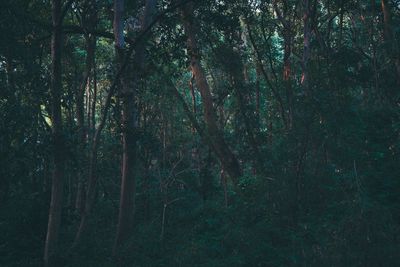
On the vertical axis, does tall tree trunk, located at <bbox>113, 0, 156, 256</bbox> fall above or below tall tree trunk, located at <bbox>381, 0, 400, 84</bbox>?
below

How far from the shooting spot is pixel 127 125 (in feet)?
36.4

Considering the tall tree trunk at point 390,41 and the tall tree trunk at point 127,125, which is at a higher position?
the tall tree trunk at point 390,41

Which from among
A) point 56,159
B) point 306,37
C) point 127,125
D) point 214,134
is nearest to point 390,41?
point 306,37

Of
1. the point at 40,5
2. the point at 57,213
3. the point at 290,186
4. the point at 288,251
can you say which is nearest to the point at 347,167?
the point at 290,186

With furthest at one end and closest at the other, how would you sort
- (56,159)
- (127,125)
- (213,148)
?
1. (213,148)
2. (127,125)
3. (56,159)

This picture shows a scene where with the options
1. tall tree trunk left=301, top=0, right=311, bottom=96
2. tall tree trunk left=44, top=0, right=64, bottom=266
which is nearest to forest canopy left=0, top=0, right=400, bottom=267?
tall tree trunk left=44, top=0, right=64, bottom=266

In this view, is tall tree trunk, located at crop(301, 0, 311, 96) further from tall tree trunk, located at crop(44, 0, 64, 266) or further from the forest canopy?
tall tree trunk, located at crop(44, 0, 64, 266)

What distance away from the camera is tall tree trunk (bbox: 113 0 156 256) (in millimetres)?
11055

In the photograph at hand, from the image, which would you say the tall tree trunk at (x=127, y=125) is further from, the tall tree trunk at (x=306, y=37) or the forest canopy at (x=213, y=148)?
the tall tree trunk at (x=306, y=37)

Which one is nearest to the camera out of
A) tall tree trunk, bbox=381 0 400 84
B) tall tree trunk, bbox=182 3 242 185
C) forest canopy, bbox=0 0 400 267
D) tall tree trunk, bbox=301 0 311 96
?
forest canopy, bbox=0 0 400 267

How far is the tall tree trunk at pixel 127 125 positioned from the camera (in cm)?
1105

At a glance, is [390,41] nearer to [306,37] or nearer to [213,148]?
[306,37]

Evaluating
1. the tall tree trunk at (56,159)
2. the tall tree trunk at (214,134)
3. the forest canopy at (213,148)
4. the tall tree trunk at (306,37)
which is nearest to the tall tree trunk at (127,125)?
the forest canopy at (213,148)

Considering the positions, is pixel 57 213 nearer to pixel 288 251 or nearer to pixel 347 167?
pixel 288 251
